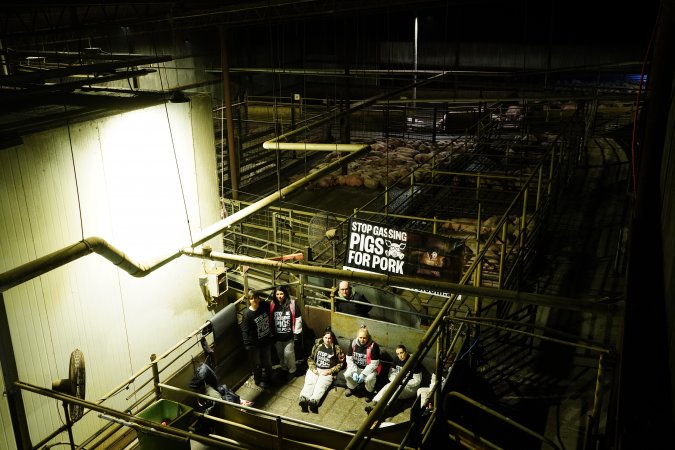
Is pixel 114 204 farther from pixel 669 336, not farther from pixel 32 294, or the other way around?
pixel 669 336

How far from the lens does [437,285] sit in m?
6.43

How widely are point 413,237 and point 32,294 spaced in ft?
19.5

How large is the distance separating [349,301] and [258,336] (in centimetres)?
206

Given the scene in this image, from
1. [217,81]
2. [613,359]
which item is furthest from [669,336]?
[217,81]

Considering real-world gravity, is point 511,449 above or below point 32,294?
below

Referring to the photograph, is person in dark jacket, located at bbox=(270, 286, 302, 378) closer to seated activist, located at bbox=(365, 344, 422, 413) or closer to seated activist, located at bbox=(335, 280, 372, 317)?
seated activist, located at bbox=(335, 280, 372, 317)

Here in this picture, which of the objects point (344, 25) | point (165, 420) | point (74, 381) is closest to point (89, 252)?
point (74, 381)

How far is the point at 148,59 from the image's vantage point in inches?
347

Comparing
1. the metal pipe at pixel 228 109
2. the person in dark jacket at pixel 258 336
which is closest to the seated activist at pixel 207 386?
the person in dark jacket at pixel 258 336

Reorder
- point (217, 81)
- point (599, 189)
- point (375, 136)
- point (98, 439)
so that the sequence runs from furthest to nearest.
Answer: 1. point (375, 136)
2. point (217, 81)
3. point (599, 189)
4. point (98, 439)

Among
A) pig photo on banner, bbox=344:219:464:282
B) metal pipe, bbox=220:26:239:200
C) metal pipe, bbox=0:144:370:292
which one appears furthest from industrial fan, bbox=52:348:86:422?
metal pipe, bbox=220:26:239:200

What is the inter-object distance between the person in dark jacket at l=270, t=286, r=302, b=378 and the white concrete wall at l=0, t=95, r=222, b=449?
1838mm

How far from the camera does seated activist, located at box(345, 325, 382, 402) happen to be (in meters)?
11.1

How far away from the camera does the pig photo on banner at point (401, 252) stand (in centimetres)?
831
